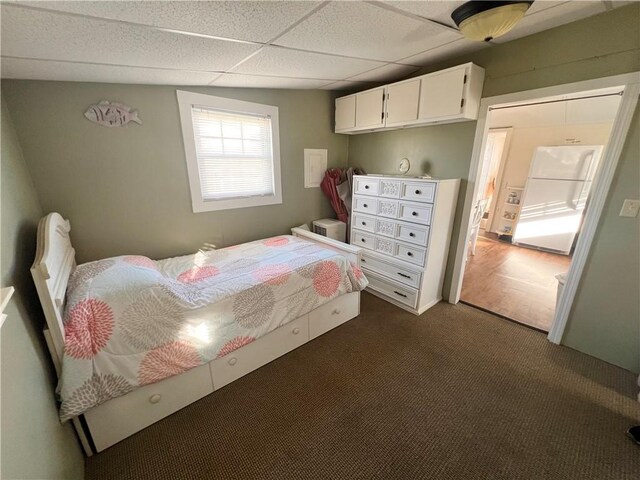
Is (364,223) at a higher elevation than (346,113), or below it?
below

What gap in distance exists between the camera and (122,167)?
209 cm

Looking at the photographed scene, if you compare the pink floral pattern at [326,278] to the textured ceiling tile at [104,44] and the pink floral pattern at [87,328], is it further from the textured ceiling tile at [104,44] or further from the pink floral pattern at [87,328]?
the textured ceiling tile at [104,44]

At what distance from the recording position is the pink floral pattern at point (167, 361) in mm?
1414

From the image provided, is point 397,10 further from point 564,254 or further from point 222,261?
point 564,254

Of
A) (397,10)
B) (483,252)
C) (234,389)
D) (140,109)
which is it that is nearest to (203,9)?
(397,10)

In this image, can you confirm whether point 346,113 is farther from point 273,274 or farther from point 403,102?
point 273,274

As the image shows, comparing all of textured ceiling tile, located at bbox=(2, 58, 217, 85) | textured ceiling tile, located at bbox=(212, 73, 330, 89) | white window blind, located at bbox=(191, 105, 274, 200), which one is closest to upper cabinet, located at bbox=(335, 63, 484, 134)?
textured ceiling tile, located at bbox=(212, 73, 330, 89)

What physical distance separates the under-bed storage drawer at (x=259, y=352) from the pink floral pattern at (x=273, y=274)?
39 centimetres

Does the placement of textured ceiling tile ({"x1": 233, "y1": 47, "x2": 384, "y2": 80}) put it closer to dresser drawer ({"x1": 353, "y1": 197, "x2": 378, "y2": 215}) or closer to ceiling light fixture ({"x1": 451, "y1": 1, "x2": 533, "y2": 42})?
ceiling light fixture ({"x1": 451, "y1": 1, "x2": 533, "y2": 42})

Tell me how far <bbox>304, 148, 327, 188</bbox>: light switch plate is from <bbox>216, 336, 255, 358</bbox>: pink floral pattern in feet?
6.59

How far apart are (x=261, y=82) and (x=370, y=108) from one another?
112cm

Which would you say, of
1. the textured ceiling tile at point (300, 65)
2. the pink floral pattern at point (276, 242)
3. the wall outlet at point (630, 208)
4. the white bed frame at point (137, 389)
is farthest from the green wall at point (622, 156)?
the white bed frame at point (137, 389)

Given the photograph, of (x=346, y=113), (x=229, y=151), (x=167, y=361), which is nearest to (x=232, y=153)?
(x=229, y=151)

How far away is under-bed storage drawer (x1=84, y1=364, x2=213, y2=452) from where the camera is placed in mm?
1373
